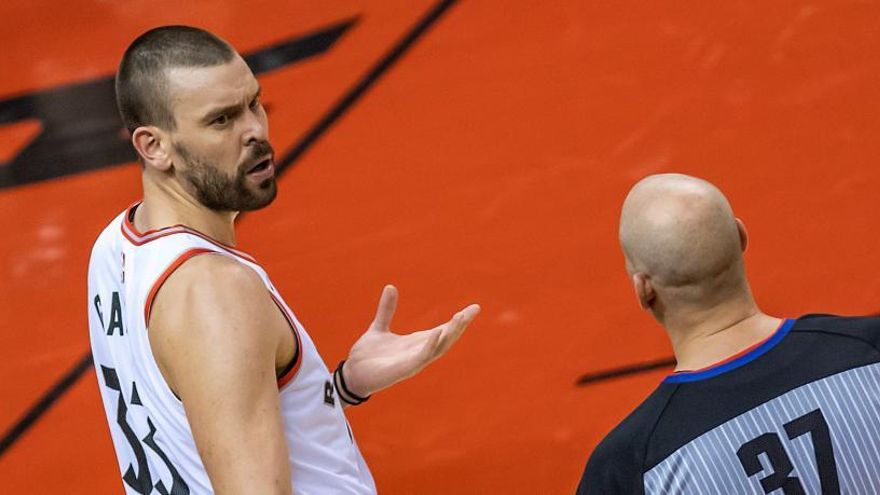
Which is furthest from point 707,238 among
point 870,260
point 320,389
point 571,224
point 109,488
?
point 109,488

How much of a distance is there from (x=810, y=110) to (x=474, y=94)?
74 centimetres

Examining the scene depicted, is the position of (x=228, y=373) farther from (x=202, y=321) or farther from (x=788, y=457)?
(x=788, y=457)

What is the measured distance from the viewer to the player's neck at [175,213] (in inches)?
66.6

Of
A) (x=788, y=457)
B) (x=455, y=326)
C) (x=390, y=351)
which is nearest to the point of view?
(x=788, y=457)

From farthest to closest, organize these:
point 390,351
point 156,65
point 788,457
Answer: point 390,351 < point 156,65 < point 788,457

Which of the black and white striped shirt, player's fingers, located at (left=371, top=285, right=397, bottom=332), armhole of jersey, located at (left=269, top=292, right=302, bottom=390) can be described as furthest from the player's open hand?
the black and white striped shirt

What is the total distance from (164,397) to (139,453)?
0.67 ft

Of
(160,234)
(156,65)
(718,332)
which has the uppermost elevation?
(156,65)

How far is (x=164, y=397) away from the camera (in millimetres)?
1583

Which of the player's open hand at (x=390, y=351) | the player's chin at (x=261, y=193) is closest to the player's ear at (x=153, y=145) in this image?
the player's chin at (x=261, y=193)

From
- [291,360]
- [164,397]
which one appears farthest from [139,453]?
[291,360]

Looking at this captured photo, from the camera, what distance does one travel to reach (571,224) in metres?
2.68

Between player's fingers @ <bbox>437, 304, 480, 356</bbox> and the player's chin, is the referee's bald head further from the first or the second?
the player's chin

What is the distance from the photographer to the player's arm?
146 cm
